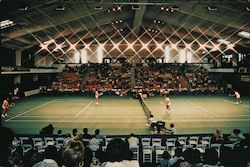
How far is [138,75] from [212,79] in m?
13.0

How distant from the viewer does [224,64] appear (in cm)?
4784

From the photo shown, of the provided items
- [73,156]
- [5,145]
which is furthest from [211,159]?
[5,145]

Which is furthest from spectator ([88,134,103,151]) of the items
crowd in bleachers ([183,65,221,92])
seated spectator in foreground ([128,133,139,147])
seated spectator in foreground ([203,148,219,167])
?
crowd in bleachers ([183,65,221,92])

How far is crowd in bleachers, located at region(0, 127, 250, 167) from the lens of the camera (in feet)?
13.3

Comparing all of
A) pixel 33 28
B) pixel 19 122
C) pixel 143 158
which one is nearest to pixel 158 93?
pixel 33 28

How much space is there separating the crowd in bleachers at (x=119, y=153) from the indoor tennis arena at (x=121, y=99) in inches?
0.8

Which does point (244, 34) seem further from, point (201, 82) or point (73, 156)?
point (73, 156)

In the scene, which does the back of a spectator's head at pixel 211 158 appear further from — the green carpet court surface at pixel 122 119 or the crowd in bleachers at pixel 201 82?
the crowd in bleachers at pixel 201 82

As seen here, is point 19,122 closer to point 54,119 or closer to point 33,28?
point 54,119

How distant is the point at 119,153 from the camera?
4.18 metres

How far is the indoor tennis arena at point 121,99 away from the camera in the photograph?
7.70 meters

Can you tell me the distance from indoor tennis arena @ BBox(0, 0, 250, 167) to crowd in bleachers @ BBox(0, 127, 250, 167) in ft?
0.06

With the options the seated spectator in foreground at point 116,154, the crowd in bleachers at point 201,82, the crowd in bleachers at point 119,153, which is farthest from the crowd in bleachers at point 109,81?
the seated spectator in foreground at point 116,154

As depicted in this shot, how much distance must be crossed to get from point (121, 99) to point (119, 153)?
101ft
